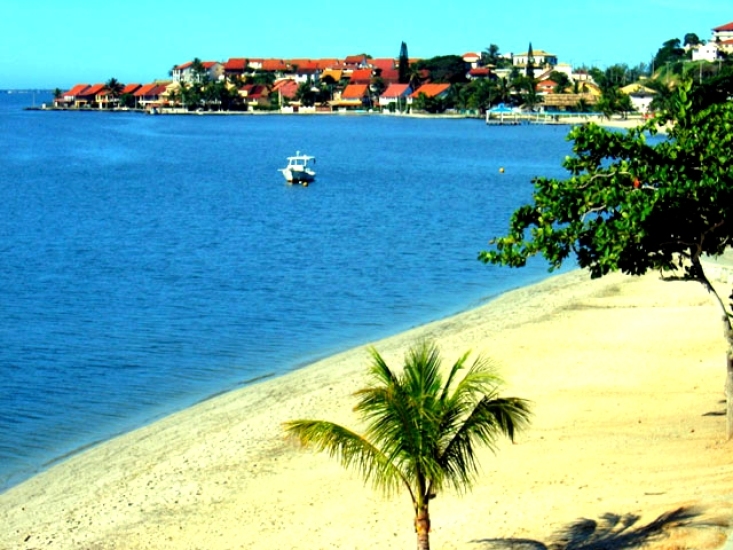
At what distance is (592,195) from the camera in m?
14.7

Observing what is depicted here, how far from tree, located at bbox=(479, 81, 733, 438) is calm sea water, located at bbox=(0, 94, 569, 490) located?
32.7ft

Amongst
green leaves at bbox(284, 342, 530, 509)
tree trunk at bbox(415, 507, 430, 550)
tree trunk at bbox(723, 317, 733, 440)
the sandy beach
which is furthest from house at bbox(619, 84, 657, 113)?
tree trunk at bbox(415, 507, 430, 550)

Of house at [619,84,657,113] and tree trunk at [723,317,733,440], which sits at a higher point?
house at [619,84,657,113]

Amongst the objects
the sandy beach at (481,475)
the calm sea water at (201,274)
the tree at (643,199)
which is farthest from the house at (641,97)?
the tree at (643,199)

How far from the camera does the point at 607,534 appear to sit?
13.3m

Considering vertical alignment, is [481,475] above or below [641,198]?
below

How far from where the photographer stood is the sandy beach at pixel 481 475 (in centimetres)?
1406

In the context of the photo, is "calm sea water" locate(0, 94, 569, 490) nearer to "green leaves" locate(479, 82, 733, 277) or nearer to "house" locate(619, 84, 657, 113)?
Answer: "green leaves" locate(479, 82, 733, 277)

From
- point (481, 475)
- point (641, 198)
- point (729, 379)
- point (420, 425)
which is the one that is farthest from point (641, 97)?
point (420, 425)

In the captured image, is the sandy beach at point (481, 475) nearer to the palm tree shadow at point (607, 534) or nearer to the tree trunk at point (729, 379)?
the palm tree shadow at point (607, 534)

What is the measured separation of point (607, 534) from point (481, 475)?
118 inches

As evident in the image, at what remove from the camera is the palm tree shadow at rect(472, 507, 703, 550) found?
12.9m

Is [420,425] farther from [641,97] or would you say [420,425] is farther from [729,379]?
[641,97]

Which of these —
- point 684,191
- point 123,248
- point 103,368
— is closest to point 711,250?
point 684,191
